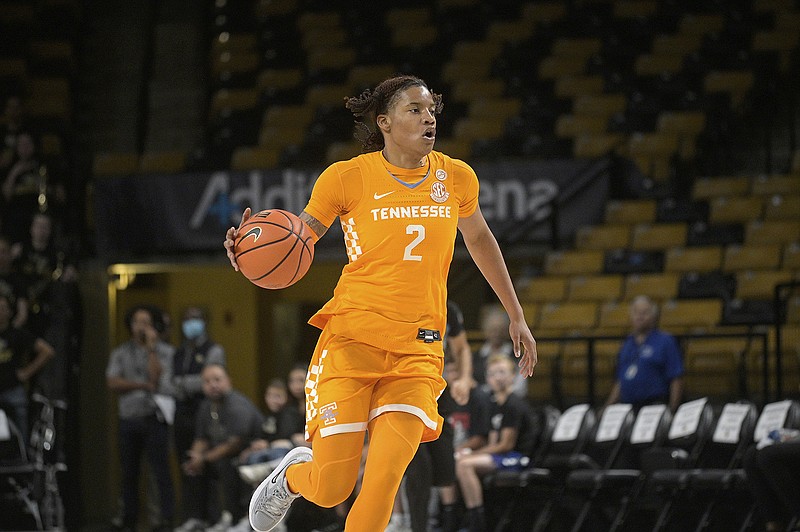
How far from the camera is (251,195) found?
42.4 ft

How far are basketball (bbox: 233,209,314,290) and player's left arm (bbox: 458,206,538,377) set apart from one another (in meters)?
0.77

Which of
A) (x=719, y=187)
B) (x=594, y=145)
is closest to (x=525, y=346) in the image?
(x=719, y=187)

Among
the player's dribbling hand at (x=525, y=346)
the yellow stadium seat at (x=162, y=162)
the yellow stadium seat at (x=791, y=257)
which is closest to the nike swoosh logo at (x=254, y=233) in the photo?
the player's dribbling hand at (x=525, y=346)

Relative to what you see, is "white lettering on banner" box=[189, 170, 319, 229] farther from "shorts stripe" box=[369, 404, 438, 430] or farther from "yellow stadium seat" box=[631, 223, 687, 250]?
"shorts stripe" box=[369, 404, 438, 430]

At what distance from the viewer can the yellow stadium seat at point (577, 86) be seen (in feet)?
46.3

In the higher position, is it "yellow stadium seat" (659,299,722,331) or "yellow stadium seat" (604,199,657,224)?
"yellow stadium seat" (604,199,657,224)

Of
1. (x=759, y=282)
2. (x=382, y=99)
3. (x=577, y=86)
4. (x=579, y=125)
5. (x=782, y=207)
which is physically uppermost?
(x=577, y=86)

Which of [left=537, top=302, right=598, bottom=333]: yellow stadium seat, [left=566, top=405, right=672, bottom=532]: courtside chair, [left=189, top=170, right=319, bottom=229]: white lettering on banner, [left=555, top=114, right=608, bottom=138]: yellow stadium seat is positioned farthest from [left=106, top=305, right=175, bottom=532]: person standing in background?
[left=555, top=114, right=608, bottom=138]: yellow stadium seat

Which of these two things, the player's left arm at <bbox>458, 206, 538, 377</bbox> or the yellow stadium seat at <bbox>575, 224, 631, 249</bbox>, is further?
the yellow stadium seat at <bbox>575, 224, 631, 249</bbox>

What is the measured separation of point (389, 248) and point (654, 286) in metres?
6.86

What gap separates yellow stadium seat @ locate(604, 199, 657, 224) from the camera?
1230 centimetres

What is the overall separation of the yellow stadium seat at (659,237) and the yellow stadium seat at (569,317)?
96 cm

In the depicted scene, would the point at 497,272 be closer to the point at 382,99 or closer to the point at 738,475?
the point at 382,99

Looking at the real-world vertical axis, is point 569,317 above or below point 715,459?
above
